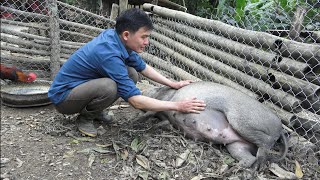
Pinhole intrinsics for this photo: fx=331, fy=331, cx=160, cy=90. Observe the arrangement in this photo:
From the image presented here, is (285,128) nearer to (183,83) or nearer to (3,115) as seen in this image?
(183,83)

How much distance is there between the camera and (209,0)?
31.0 ft

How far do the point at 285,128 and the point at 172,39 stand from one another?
2.89 meters

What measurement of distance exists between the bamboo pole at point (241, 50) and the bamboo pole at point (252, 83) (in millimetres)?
147

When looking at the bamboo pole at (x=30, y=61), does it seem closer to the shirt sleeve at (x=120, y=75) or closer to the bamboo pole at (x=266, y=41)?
the bamboo pole at (x=266, y=41)

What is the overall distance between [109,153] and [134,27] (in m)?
1.21

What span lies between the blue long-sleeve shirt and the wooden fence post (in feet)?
6.62

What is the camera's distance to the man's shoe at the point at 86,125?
3.45m

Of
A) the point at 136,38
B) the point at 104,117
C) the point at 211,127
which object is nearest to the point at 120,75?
the point at 136,38

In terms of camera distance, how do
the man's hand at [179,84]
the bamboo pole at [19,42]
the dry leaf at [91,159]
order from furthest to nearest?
the bamboo pole at [19,42] < the man's hand at [179,84] < the dry leaf at [91,159]

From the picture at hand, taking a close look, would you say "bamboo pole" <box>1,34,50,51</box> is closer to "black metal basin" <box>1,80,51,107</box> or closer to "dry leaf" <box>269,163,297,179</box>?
"black metal basin" <box>1,80,51,107</box>

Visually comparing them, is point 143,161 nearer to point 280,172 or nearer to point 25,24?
point 280,172

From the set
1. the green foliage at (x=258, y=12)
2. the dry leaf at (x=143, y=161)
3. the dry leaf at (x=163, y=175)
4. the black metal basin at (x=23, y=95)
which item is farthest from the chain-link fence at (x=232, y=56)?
the dry leaf at (x=143, y=161)

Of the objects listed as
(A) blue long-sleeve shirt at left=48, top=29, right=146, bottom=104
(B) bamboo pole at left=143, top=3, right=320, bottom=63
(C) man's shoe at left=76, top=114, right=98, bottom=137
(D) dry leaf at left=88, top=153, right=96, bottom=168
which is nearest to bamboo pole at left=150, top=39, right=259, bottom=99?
(B) bamboo pole at left=143, top=3, right=320, bottom=63

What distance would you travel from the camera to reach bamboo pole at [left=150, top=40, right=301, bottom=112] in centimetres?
346
